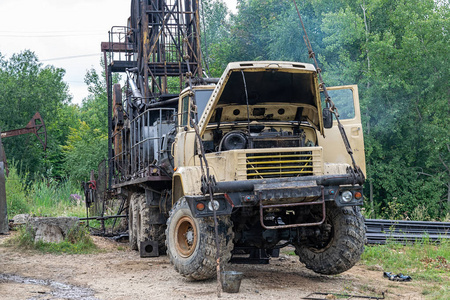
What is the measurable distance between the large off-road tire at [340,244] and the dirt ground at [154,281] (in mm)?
242

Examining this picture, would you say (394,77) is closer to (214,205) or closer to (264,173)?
(264,173)

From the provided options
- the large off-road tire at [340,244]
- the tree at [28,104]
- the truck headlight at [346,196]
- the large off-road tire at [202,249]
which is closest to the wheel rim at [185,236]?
the large off-road tire at [202,249]

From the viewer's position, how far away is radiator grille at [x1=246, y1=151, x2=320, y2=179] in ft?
26.3

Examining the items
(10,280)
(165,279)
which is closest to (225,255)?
(165,279)

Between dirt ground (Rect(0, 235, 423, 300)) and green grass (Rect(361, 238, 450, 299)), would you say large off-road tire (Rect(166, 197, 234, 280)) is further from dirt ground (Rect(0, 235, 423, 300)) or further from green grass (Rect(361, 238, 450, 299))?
green grass (Rect(361, 238, 450, 299))

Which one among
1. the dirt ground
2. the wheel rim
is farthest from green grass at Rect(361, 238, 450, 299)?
the wheel rim

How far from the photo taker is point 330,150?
9.81 m

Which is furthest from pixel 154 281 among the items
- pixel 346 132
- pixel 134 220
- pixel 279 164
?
pixel 134 220

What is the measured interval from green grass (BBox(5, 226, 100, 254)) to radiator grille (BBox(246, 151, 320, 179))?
19.5 ft

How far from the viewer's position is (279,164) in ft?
26.8

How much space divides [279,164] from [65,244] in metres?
6.48

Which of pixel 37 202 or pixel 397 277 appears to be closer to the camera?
pixel 397 277

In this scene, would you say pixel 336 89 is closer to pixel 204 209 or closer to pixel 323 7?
pixel 204 209

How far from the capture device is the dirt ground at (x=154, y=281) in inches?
293
